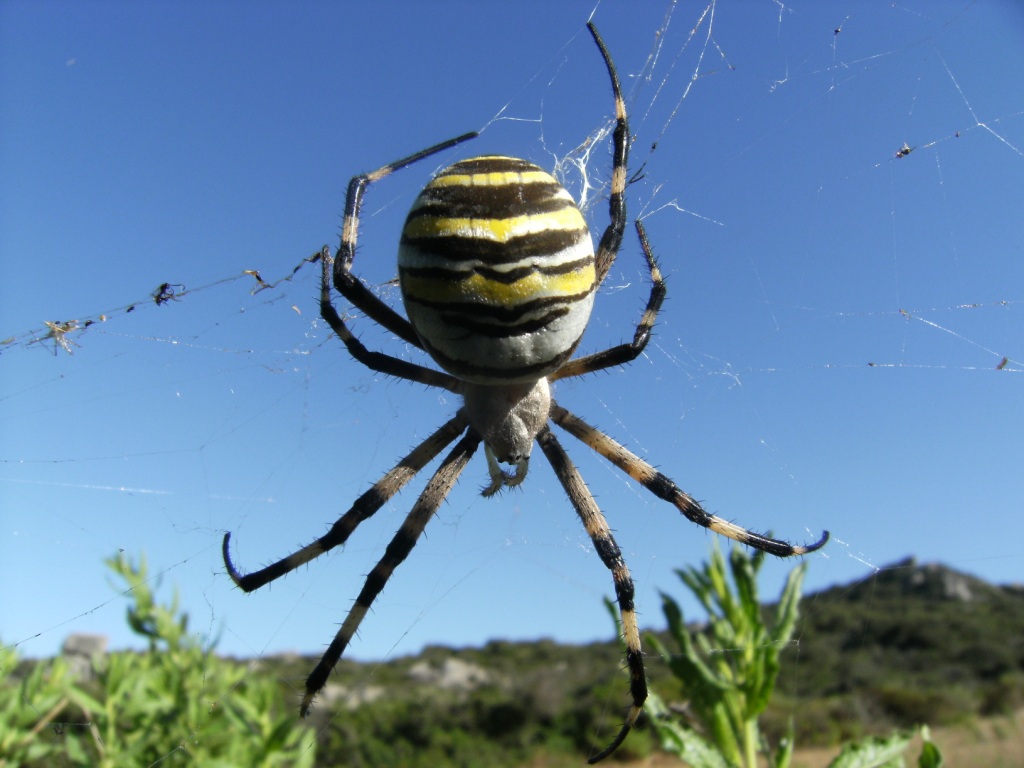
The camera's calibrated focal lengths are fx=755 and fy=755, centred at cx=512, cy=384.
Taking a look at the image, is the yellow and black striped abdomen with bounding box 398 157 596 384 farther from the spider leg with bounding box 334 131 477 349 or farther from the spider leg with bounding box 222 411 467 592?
the spider leg with bounding box 222 411 467 592

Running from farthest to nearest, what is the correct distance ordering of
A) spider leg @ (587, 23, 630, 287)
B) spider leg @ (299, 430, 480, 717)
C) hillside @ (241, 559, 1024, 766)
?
1. hillside @ (241, 559, 1024, 766)
2. spider leg @ (299, 430, 480, 717)
3. spider leg @ (587, 23, 630, 287)

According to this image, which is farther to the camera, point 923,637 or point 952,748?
point 923,637

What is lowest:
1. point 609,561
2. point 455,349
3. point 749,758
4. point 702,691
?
point 749,758

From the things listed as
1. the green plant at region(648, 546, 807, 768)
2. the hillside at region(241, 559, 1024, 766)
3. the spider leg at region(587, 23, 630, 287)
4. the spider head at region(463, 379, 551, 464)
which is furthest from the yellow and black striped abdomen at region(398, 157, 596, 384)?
the hillside at region(241, 559, 1024, 766)

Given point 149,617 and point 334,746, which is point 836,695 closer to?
point 334,746

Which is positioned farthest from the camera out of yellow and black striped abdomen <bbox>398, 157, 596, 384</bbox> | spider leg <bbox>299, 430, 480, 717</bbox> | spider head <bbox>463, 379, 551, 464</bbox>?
spider head <bbox>463, 379, 551, 464</bbox>

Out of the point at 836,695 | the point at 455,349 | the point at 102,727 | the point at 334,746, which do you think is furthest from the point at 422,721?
the point at 455,349

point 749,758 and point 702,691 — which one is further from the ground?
point 702,691
